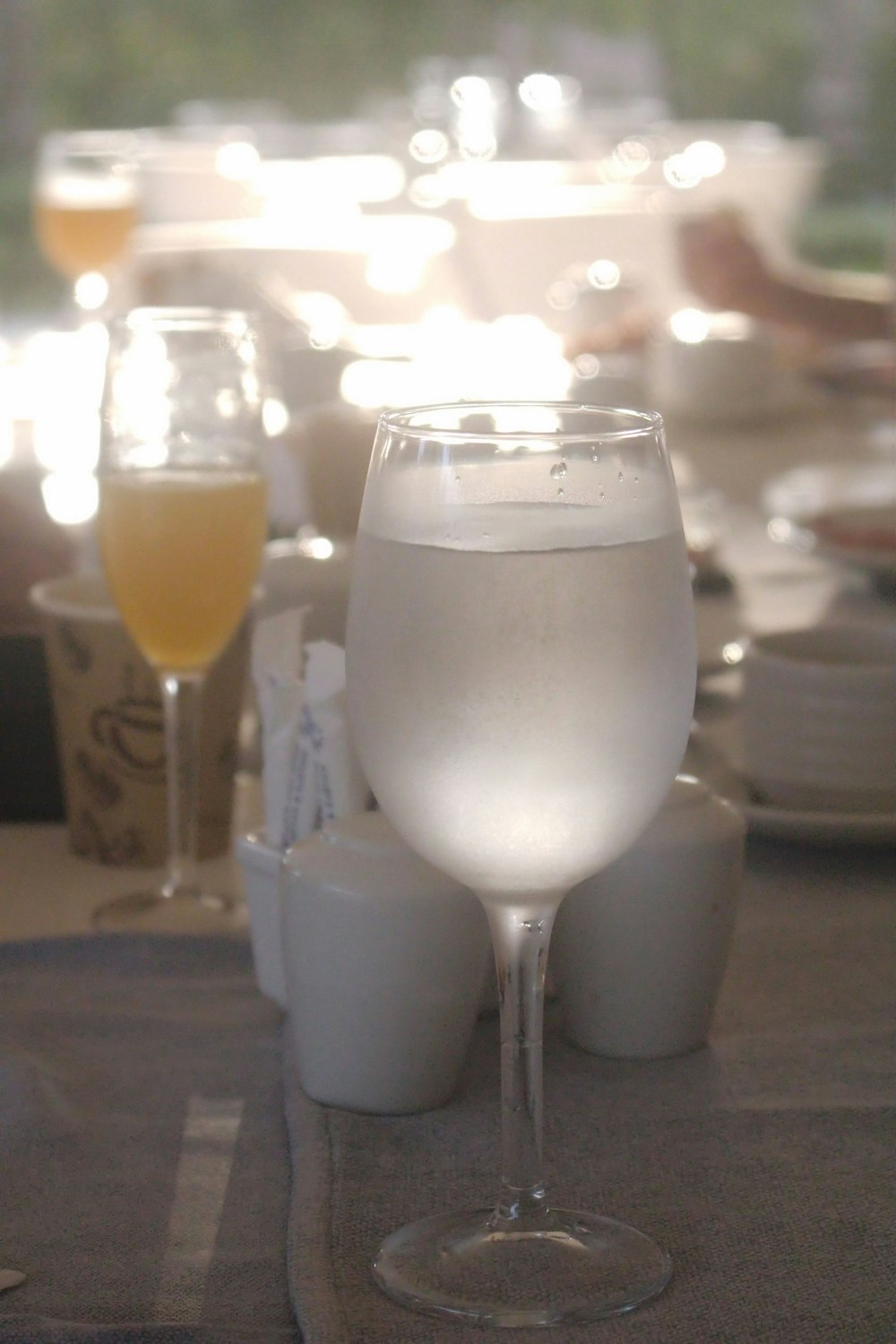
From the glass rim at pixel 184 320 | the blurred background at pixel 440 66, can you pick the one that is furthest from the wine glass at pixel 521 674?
the blurred background at pixel 440 66

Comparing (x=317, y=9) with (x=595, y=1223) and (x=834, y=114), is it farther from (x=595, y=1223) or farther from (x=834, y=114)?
(x=595, y=1223)

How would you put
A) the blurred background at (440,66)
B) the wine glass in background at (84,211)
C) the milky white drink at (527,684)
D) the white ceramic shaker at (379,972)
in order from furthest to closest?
the blurred background at (440,66) → the wine glass in background at (84,211) → the white ceramic shaker at (379,972) → the milky white drink at (527,684)

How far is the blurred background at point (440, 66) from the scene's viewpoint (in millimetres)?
8844

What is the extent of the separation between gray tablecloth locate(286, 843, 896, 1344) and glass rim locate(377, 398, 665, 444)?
22 centimetres

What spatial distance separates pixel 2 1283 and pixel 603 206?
128 inches

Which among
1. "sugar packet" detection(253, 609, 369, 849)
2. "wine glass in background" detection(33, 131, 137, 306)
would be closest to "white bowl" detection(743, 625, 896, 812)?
"sugar packet" detection(253, 609, 369, 849)

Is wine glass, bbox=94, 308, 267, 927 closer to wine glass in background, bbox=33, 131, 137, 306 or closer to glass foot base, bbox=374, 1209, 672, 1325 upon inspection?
glass foot base, bbox=374, 1209, 672, 1325

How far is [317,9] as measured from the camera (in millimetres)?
10828

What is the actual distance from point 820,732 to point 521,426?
34cm

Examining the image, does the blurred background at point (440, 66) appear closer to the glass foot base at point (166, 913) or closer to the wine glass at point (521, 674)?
the glass foot base at point (166, 913)

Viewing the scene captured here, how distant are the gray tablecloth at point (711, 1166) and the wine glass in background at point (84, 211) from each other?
1899mm

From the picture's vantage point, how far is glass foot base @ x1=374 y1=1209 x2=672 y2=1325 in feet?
1.47

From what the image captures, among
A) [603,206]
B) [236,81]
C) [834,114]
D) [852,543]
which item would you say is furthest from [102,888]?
[236,81]

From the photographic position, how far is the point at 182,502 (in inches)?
30.9
